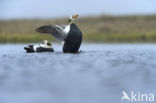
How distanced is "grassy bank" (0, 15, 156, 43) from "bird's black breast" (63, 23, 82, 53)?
14.1 m

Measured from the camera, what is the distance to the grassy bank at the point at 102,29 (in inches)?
1203

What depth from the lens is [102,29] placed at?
118 ft

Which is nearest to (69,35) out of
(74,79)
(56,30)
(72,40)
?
(72,40)

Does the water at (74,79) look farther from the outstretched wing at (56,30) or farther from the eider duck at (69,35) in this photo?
the outstretched wing at (56,30)

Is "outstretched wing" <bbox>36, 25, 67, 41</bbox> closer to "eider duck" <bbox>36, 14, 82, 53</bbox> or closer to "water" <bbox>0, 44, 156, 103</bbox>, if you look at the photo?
"eider duck" <bbox>36, 14, 82, 53</bbox>

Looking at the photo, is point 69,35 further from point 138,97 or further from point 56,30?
point 138,97

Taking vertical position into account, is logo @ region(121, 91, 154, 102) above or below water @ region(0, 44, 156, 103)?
below

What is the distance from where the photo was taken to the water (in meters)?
7.80

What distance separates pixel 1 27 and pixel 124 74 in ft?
101

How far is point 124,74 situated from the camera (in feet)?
32.7

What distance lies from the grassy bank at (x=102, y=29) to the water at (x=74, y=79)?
1725cm

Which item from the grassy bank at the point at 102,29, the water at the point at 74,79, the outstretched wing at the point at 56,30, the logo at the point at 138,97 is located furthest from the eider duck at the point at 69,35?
the grassy bank at the point at 102,29

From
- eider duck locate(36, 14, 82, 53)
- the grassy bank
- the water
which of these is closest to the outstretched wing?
eider duck locate(36, 14, 82, 53)

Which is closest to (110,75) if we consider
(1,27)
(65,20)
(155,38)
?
(155,38)
